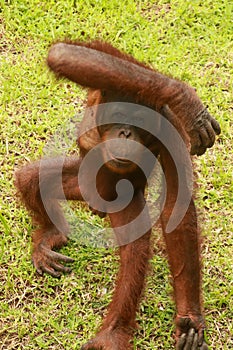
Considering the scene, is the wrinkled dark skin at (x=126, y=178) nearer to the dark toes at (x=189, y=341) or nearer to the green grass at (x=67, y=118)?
the dark toes at (x=189, y=341)

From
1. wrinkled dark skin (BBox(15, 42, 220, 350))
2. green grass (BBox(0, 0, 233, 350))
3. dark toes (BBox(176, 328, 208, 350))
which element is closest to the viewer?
wrinkled dark skin (BBox(15, 42, 220, 350))

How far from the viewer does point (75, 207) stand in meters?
4.55

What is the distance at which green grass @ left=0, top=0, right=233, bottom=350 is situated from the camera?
161 inches

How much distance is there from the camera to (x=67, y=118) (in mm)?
4906

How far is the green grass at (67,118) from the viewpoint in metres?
4.09

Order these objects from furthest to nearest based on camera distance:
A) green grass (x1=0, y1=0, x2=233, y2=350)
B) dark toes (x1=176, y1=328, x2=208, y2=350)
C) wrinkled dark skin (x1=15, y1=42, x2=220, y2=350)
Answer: green grass (x1=0, y1=0, x2=233, y2=350), dark toes (x1=176, y1=328, x2=208, y2=350), wrinkled dark skin (x1=15, y1=42, x2=220, y2=350)

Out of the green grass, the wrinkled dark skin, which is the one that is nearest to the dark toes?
the wrinkled dark skin

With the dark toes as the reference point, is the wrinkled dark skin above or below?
above

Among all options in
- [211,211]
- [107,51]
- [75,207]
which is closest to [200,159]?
[211,211]

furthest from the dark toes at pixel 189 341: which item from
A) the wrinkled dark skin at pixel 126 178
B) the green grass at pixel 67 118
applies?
the green grass at pixel 67 118

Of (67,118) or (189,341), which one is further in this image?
(67,118)

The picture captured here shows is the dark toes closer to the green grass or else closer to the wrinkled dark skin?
the wrinkled dark skin

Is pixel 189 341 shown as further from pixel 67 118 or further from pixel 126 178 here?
pixel 67 118

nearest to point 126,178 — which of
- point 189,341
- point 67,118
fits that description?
point 189,341
